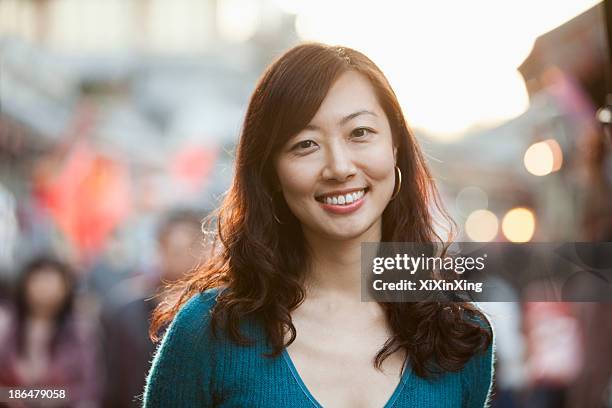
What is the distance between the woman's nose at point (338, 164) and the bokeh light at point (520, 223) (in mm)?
1285

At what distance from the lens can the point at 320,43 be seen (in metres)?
1.15

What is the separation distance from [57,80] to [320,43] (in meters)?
2.12

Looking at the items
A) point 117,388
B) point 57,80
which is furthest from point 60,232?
point 117,388

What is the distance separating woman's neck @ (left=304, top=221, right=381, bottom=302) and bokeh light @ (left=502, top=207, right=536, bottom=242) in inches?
A: 46.2

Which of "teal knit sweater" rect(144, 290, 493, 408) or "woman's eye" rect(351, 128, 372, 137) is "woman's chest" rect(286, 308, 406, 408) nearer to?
"teal knit sweater" rect(144, 290, 493, 408)

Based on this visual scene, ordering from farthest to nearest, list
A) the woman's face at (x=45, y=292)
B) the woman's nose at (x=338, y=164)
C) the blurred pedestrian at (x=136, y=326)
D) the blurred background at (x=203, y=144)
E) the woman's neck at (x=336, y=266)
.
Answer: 1. the woman's face at (x=45, y=292)
2. the blurred pedestrian at (x=136, y=326)
3. the blurred background at (x=203, y=144)
4. the woman's neck at (x=336, y=266)
5. the woman's nose at (x=338, y=164)

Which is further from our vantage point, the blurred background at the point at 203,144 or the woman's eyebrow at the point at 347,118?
the blurred background at the point at 203,144

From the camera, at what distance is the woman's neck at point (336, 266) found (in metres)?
1.19

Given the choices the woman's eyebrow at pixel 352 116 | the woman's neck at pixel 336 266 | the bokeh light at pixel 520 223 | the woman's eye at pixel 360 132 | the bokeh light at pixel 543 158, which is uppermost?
the bokeh light at pixel 543 158

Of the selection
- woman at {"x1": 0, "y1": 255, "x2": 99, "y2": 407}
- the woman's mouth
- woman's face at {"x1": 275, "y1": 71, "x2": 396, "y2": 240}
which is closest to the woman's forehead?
woman's face at {"x1": 275, "y1": 71, "x2": 396, "y2": 240}

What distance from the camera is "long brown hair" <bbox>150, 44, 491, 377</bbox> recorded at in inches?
43.8

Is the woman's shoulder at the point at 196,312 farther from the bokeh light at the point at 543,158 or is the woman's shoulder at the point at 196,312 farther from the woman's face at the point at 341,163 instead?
the bokeh light at the point at 543,158

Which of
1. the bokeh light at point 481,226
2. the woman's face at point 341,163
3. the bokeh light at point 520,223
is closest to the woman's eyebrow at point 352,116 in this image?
the woman's face at point 341,163

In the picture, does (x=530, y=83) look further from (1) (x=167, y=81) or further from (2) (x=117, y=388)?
(1) (x=167, y=81)
